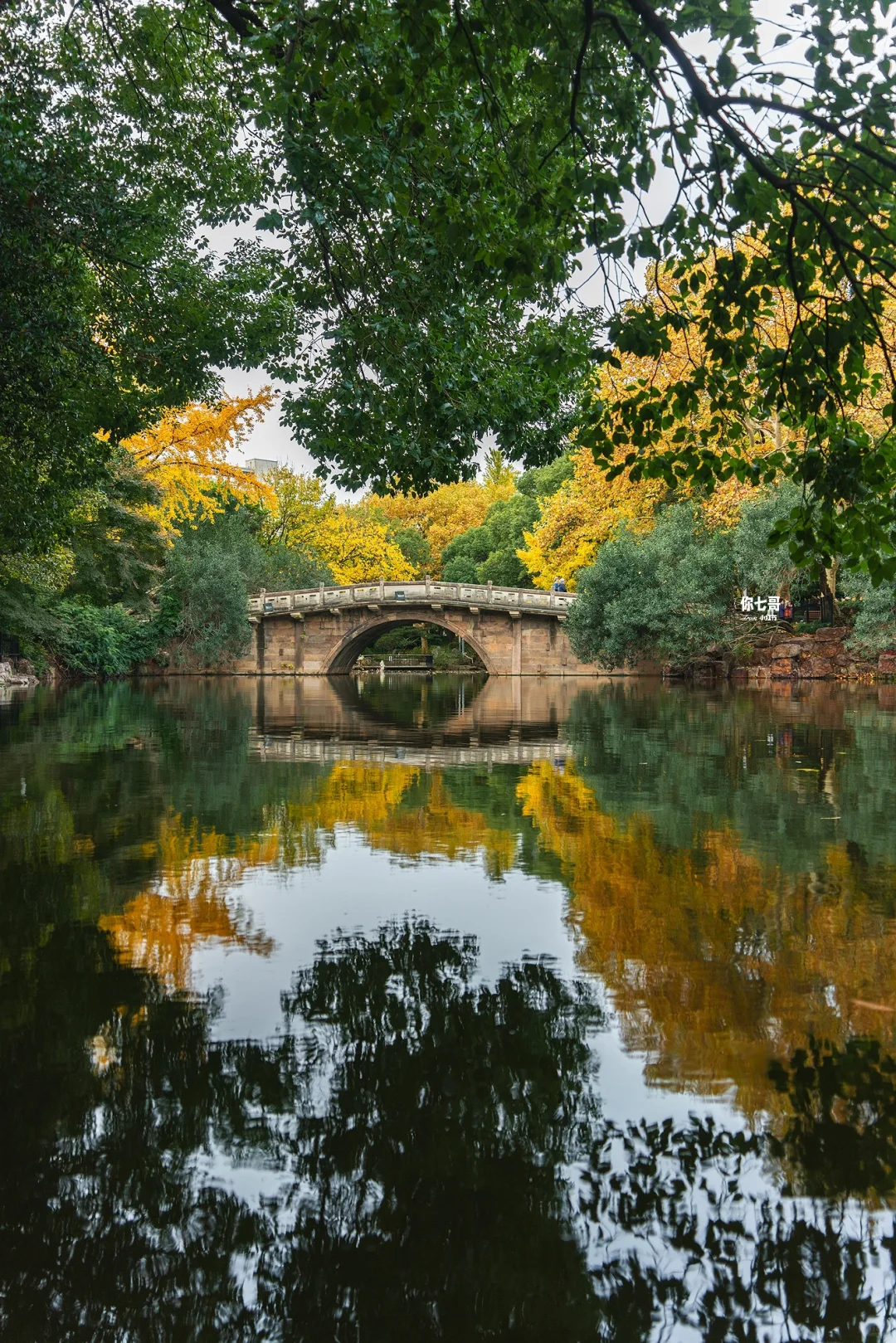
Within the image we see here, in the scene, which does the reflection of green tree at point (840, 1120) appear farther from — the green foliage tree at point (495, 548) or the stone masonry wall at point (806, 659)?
the green foliage tree at point (495, 548)

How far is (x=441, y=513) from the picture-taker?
70250 millimetres

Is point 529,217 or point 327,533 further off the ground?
point 327,533

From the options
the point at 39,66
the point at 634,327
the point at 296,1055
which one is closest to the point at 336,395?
the point at 634,327

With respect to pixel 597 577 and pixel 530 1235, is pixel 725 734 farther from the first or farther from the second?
pixel 597 577

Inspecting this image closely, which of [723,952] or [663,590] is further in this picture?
[663,590]

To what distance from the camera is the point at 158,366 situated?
45.9 feet

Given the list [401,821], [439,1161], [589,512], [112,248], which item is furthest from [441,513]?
[439,1161]

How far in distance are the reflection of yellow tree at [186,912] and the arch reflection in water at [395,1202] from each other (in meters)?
0.80

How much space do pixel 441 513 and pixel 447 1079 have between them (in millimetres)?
68079

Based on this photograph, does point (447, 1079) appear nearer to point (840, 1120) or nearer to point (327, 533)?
point (840, 1120)

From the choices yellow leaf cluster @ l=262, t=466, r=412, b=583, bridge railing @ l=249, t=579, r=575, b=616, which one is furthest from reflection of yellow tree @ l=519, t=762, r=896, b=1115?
yellow leaf cluster @ l=262, t=466, r=412, b=583

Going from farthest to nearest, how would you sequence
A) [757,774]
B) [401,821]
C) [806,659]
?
[806,659] → [757,774] → [401,821]

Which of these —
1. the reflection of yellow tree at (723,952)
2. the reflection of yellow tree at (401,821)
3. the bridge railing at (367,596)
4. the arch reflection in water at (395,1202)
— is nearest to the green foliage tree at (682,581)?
the bridge railing at (367,596)

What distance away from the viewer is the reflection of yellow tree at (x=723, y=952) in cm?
340
